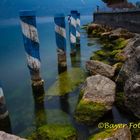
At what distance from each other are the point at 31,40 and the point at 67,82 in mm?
1870

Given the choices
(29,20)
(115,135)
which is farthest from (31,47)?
(115,135)

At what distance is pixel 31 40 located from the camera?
7.45 m

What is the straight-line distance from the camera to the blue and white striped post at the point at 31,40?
731cm

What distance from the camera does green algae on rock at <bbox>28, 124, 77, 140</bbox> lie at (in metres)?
4.64

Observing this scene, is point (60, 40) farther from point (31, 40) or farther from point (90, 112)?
point (90, 112)

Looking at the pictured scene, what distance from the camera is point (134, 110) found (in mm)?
5258

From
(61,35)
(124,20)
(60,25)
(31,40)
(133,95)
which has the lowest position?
(133,95)

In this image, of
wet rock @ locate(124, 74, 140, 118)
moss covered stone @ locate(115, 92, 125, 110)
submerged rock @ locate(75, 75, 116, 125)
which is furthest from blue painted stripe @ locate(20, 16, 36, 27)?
wet rock @ locate(124, 74, 140, 118)

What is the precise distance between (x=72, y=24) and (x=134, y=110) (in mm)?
9652

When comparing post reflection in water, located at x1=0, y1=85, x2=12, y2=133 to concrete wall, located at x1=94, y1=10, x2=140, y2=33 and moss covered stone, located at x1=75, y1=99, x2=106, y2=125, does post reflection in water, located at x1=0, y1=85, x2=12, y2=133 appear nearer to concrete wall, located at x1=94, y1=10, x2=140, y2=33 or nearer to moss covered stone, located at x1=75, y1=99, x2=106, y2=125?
moss covered stone, located at x1=75, y1=99, x2=106, y2=125

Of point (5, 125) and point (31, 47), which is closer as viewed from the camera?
point (5, 125)

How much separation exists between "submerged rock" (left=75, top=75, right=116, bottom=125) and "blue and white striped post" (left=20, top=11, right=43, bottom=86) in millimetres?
2158

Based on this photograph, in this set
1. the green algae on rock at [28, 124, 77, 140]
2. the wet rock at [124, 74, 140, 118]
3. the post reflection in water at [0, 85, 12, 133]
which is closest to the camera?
the green algae on rock at [28, 124, 77, 140]

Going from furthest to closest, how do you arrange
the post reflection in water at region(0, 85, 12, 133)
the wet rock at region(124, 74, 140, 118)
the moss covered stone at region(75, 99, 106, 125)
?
the post reflection in water at region(0, 85, 12, 133), the moss covered stone at region(75, 99, 106, 125), the wet rock at region(124, 74, 140, 118)
